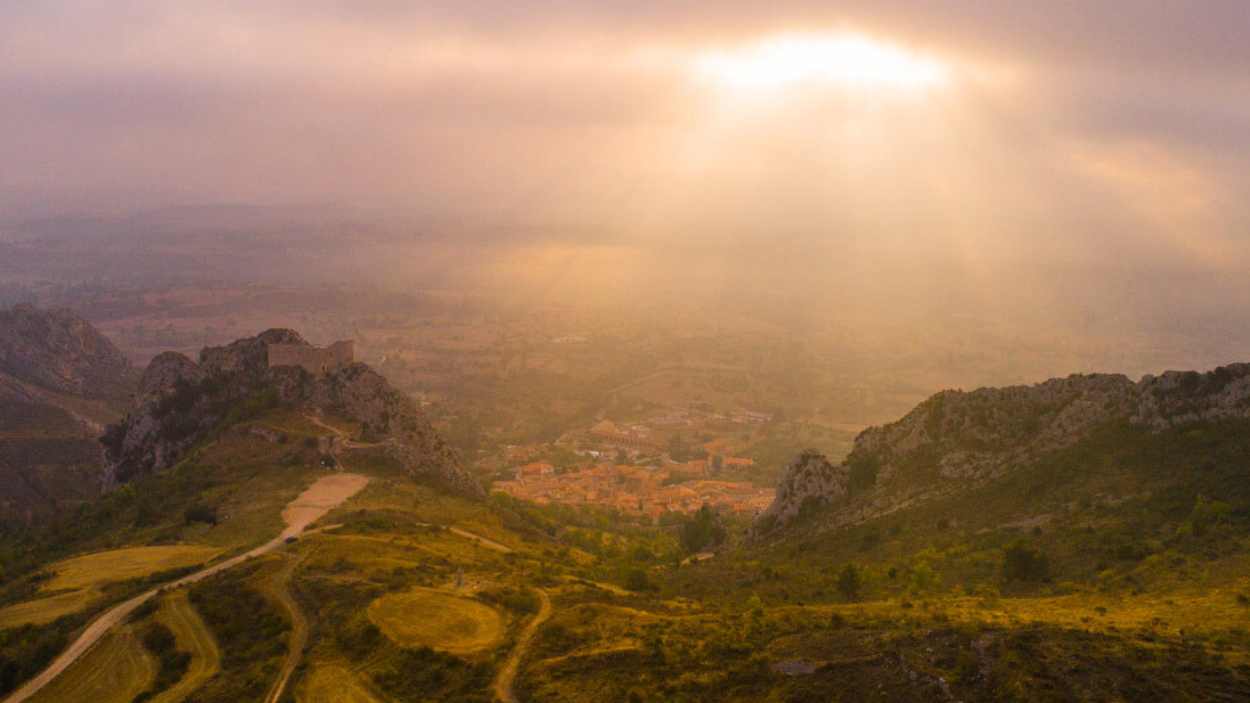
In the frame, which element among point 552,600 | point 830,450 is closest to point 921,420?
point 552,600

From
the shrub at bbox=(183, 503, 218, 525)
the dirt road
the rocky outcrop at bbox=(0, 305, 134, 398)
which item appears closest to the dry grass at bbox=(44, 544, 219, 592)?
the dirt road

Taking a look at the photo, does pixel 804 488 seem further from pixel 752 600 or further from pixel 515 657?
pixel 515 657

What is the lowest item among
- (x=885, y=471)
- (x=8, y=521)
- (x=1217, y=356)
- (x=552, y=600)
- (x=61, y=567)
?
(x=8, y=521)

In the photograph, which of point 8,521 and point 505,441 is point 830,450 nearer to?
point 505,441

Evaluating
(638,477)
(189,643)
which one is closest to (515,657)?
(189,643)

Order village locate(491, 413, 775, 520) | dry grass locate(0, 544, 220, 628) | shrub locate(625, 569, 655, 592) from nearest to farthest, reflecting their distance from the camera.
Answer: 1. dry grass locate(0, 544, 220, 628)
2. shrub locate(625, 569, 655, 592)
3. village locate(491, 413, 775, 520)

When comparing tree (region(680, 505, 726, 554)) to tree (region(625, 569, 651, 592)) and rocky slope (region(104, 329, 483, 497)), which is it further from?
tree (region(625, 569, 651, 592))

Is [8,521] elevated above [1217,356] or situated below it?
below
